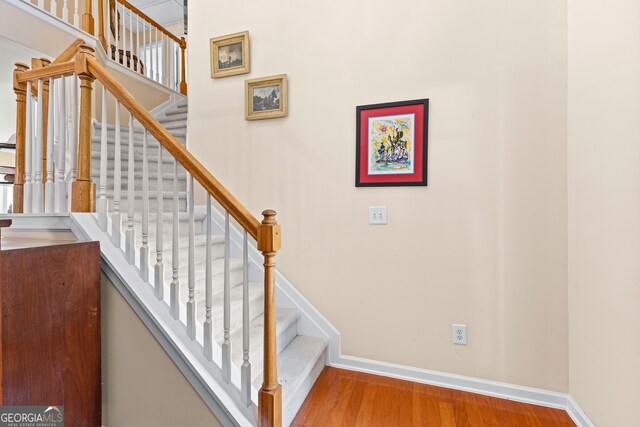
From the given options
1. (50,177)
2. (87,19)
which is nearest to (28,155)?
(50,177)

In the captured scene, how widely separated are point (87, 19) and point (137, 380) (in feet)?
13.4

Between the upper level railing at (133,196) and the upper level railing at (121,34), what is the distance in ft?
7.41

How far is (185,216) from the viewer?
225 cm

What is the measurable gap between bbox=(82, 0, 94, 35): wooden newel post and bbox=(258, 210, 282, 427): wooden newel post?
156 inches

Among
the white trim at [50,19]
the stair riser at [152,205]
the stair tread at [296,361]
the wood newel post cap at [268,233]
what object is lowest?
the stair tread at [296,361]

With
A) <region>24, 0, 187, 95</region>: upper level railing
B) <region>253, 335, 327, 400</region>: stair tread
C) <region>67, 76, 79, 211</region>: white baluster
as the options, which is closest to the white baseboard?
<region>253, 335, 327, 400</region>: stair tread

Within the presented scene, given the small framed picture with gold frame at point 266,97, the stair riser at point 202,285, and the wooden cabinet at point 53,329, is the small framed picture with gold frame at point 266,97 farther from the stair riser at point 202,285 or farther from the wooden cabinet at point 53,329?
the wooden cabinet at point 53,329

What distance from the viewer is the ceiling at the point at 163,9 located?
4906mm

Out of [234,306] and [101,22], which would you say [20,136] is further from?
[101,22]

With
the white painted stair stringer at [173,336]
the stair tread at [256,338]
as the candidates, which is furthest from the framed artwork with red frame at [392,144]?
the white painted stair stringer at [173,336]

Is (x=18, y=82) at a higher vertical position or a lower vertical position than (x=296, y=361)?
higher

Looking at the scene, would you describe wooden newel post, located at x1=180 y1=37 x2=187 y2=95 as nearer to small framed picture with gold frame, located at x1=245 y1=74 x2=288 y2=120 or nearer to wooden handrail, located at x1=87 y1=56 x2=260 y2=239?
small framed picture with gold frame, located at x1=245 y1=74 x2=288 y2=120

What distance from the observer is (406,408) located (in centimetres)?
162

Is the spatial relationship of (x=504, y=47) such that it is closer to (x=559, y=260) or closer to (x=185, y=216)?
(x=559, y=260)
